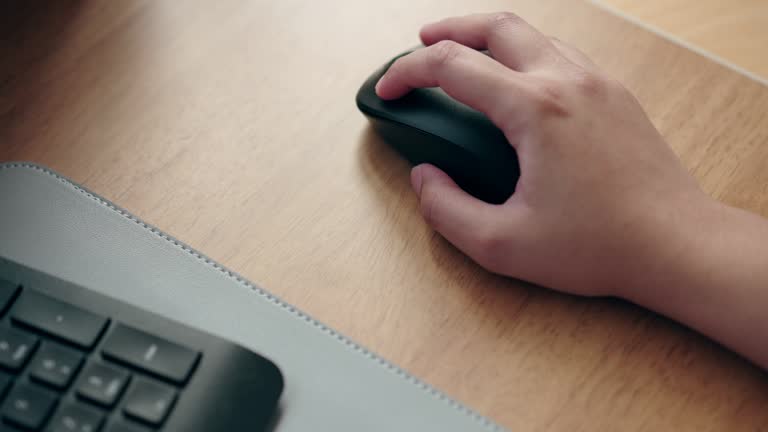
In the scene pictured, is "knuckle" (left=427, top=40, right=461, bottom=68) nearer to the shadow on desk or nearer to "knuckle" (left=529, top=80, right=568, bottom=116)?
"knuckle" (left=529, top=80, right=568, bottom=116)

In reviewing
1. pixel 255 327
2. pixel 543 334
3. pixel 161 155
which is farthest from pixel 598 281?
pixel 161 155

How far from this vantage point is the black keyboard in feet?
1.16

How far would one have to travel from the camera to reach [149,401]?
1.17 ft

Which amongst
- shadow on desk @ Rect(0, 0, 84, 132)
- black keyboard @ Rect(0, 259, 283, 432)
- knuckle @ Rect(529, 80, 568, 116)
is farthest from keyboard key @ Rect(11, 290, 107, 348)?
knuckle @ Rect(529, 80, 568, 116)

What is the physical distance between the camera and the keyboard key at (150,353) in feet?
1.20

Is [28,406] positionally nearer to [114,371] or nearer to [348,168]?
[114,371]

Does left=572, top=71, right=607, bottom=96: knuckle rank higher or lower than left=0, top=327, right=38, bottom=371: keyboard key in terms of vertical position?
higher

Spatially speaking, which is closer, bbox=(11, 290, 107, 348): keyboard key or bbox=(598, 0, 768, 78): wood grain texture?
bbox=(11, 290, 107, 348): keyboard key

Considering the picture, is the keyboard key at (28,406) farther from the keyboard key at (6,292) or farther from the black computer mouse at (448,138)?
the black computer mouse at (448,138)

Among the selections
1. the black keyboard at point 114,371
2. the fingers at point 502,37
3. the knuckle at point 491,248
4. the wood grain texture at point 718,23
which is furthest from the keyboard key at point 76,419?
the wood grain texture at point 718,23

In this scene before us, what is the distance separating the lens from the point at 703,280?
420 millimetres

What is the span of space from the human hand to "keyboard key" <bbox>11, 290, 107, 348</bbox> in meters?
0.21

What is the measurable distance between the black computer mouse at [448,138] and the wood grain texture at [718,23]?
0.23 meters

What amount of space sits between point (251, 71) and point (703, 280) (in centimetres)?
35
